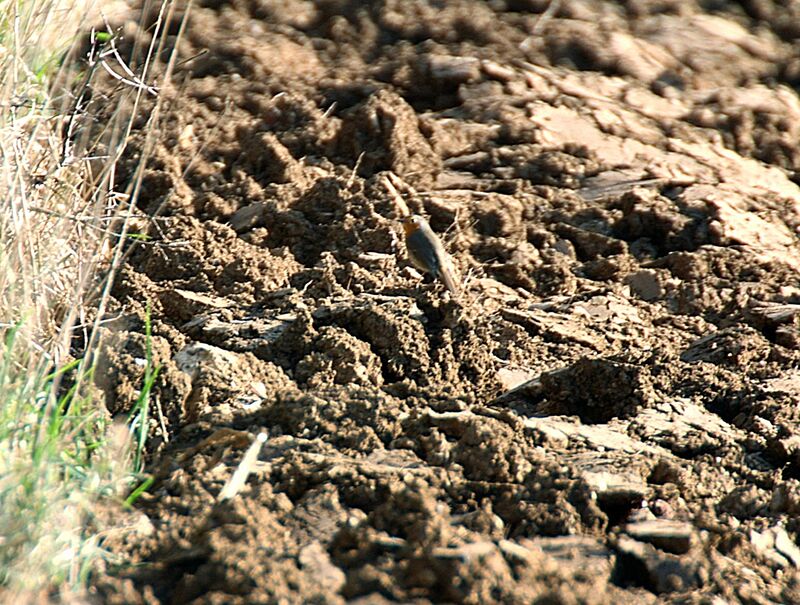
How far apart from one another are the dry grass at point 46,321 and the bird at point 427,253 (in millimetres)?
1207

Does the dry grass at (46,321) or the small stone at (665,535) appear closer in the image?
the dry grass at (46,321)

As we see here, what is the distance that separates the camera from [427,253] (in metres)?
4.12

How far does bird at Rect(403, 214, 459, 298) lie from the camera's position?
4.05m

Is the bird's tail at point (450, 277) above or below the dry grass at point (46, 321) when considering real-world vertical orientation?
below

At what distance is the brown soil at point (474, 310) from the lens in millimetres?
2053

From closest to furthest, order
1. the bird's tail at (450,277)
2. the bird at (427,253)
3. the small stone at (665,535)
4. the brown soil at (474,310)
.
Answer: the brown soil at (474,310), the small stone at (665,535), the bird's tail at (450,277), the bird at (427,253)

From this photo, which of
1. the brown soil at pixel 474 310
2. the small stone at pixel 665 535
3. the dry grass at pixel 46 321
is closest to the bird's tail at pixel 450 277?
the brown soil at pixel 474 310

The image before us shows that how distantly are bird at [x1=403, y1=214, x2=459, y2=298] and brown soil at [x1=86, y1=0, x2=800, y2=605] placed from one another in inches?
3.6

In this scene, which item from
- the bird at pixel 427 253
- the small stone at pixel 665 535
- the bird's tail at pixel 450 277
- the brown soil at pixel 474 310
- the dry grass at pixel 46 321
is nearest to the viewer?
the dry grass at pixel 46 321

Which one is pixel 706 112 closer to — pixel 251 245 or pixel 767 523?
pixel 251 245

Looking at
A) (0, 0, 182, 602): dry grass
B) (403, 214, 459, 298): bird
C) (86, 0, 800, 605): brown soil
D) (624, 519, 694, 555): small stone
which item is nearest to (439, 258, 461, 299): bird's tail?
(403, 214, 459, 298): bird

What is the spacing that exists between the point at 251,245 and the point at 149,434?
5.63ft

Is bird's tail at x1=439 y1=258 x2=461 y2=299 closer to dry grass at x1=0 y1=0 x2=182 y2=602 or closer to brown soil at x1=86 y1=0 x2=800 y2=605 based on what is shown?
brown soil at x1=86 y1=0 x2=800 y2=605

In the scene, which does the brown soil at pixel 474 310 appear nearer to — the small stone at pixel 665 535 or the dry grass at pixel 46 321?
the small stone at pixel 665 535
